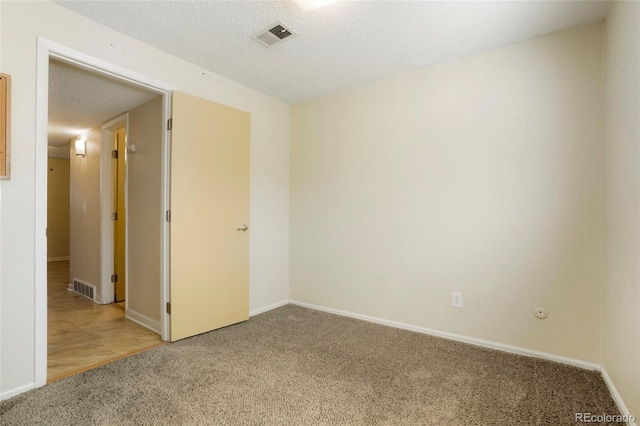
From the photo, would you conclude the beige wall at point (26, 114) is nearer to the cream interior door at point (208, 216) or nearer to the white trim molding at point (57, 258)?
the cream interior door at point (208, 216)

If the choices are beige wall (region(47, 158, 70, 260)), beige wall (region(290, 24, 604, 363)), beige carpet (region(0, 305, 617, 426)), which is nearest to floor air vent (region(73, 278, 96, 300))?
beige carpet (region(0, 305, 617, 426))

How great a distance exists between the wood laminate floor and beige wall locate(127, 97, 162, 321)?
0.21 metres

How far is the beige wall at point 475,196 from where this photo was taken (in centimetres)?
214

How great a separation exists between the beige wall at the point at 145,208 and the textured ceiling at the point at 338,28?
746 mm

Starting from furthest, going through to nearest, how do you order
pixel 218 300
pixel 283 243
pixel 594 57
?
pixel 283 243, pixel 218 300, pixel 594 57

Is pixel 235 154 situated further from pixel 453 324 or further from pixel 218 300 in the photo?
pixel 453 324

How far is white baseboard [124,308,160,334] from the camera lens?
2.79 metres

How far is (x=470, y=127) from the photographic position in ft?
8.34

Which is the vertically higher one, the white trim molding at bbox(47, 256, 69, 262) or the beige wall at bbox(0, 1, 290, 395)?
the beige wall at bbox(0, 1, 290, 395)

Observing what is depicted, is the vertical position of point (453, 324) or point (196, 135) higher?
point (196, 135)

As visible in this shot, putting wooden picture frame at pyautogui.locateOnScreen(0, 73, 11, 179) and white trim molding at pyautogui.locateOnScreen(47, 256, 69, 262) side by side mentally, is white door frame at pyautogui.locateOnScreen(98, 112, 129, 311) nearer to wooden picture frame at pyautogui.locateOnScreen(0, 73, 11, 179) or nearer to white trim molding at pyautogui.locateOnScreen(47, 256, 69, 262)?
wooden picture frame at pyautogui.locateOnScreen(0, 73, 11, 179)

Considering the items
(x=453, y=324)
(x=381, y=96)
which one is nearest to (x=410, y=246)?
(x=453, y=324)

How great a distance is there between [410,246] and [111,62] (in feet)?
9.06

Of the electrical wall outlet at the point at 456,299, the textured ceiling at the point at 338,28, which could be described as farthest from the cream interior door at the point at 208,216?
the electrical wall outlet at the point at 456,299
